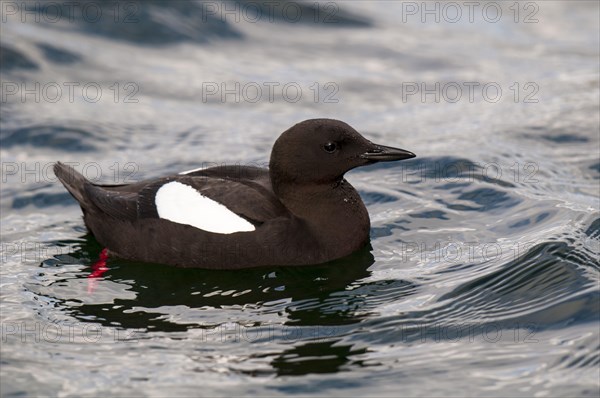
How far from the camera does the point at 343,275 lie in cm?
722

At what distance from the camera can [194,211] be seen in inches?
290

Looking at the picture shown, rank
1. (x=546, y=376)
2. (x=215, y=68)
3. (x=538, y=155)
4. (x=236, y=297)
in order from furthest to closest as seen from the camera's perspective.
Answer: (x=215, y=68)
(x=538, y=155)
(x=236, y=297)
(x=546, y=376)

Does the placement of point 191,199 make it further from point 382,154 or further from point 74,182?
point 382,154

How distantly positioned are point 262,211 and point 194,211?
1.59 feet

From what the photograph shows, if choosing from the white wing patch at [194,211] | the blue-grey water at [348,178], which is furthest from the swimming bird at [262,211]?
the blue-grey water at [348,178]

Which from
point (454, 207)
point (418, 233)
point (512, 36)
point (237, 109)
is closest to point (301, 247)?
point (418, 233)

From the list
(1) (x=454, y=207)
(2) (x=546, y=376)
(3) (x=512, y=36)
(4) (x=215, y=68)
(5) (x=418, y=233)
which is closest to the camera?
(2) (x=546, y=376)

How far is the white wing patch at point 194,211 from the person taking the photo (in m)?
7.24

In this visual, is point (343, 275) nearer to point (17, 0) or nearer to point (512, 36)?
point (512, 36)

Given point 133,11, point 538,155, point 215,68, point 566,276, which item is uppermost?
point 133,11

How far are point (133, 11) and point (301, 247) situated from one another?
708 centimetres

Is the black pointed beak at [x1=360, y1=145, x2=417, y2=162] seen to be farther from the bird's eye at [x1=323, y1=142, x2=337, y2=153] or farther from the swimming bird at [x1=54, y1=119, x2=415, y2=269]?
the bird's eye at [x1=323, y1=142, x2=337, y2=153]

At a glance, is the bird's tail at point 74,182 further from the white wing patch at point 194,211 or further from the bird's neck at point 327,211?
the bird's neck at point 327,211

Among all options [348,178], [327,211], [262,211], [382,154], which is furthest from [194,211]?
[348,178]
